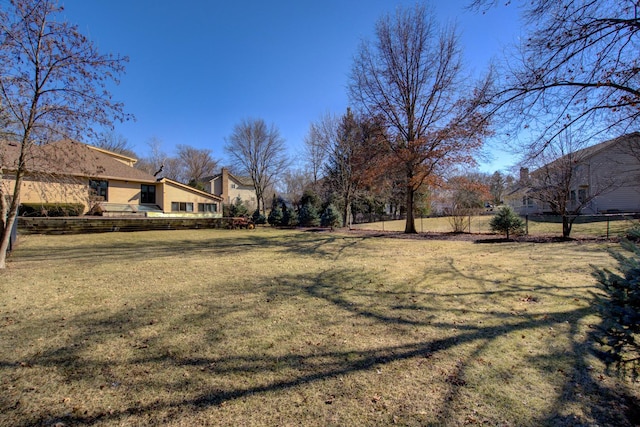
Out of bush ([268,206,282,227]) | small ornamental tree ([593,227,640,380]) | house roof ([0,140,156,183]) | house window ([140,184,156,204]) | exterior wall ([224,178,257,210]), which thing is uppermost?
exterior wall ([224,178,257,210])

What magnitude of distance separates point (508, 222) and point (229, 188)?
4145 cm

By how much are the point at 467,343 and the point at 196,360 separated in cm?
309

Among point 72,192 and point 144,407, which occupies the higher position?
point 72,192

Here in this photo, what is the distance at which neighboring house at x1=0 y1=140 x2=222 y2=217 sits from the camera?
721 centimetres

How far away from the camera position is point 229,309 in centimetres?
462

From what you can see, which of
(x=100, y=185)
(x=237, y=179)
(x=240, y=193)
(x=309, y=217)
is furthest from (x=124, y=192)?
(x=240, y=193)

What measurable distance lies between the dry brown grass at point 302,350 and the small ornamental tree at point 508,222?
6537mm

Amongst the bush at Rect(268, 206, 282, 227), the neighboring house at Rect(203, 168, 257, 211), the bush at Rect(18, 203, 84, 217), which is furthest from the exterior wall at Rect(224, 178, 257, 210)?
the bush at Rect(18, 203, 84, 217)

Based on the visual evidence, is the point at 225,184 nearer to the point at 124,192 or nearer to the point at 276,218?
the point at 124,192

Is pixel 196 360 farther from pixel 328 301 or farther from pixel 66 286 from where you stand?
pixel 66 286

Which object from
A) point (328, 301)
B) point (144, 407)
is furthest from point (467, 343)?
point (144, 407)

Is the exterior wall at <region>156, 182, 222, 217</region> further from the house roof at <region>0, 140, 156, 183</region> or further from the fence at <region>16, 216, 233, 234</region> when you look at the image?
the house roof at <region>0, 140, 156, 183</region>

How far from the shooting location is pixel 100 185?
78.0ft

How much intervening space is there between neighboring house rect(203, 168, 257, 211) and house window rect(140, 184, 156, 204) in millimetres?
14400
